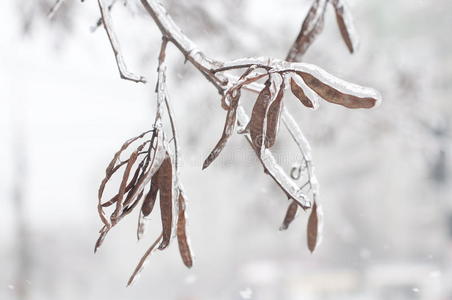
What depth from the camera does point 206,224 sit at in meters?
20.8

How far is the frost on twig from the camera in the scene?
104cm

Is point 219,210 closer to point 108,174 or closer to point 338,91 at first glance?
point 108,174

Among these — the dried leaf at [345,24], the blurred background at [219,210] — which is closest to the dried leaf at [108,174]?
the dried leaf at [345,24]

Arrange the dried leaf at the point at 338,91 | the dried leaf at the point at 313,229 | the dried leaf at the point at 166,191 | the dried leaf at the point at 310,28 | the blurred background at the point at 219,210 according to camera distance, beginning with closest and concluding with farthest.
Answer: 1. the dried leaf at the point at 338,91
2. the dried leaf at the point at 166,191
3. the dried leaf at the point at 313,229
4. the dried leaf at the point at 310,28
5. the blurred background at the point at 219,210

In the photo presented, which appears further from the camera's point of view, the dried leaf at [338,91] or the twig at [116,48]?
the twig at [116,48]

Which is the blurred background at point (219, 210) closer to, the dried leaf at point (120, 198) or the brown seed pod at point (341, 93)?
the dried leaf at point (120, 198)

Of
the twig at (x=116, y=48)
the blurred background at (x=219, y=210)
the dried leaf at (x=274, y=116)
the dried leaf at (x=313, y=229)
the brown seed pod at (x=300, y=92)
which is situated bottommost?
the dried leaf at (x=313, y=229)

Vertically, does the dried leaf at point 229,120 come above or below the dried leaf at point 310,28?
below

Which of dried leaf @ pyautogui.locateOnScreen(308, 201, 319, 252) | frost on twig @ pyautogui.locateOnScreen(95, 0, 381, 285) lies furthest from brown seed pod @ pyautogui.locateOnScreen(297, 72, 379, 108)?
dried leaf @ pyautogui.locateOnScreen(308, 201, 319, 252)

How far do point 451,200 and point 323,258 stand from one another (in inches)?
141

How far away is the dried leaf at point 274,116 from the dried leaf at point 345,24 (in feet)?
1.63

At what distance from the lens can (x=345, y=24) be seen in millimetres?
1497

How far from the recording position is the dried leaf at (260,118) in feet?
3.42

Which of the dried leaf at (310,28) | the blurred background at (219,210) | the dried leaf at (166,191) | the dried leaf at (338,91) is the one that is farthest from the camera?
the blurred background at (219,210)
